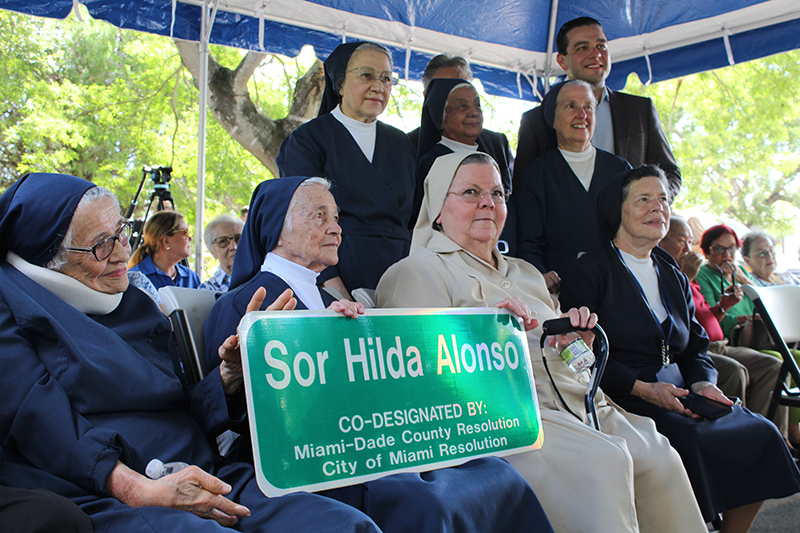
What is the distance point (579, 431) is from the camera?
2518mm

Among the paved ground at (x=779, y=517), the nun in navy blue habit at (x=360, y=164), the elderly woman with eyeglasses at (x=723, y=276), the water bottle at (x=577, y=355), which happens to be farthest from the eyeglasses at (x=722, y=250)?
the water bottle at (x=577, y=355)

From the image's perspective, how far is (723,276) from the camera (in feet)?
19.2

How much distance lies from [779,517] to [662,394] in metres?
1.42

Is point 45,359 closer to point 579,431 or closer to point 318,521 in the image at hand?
point 318,521

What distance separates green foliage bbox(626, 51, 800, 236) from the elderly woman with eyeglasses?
7.94 m

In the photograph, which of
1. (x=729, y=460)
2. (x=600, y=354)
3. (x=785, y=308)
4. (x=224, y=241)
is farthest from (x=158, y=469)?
(x=785, y=308)

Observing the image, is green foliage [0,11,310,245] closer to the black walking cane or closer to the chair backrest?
the chair backrest

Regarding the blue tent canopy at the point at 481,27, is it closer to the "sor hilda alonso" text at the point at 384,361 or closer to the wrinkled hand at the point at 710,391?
the "sor hilda alonso" text at the point at 384,361

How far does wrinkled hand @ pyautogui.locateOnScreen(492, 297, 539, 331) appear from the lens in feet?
8.76

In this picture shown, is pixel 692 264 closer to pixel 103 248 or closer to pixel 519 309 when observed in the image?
pixel 519 309

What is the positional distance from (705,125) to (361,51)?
47.2ft

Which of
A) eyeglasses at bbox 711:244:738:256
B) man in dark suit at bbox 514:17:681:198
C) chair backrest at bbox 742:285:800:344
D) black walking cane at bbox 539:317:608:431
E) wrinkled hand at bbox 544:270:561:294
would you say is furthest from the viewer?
eyeglasses at bbox 711:244:738:256

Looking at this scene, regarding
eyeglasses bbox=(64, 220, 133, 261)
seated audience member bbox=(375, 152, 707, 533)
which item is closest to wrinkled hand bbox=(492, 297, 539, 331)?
seated audience member bbox=(375, 152, 707, 533)

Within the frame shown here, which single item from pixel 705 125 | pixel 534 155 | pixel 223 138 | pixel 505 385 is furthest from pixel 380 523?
pixel 705 125
